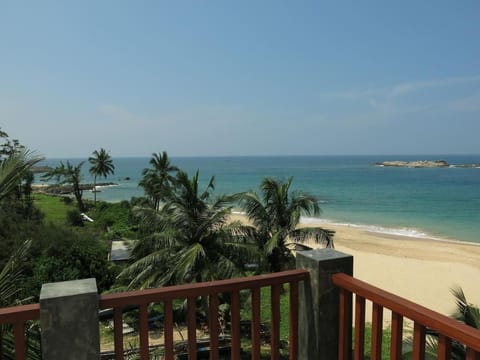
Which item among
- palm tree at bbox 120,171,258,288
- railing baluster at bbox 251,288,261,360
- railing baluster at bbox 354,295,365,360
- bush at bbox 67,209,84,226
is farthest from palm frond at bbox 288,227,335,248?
bush at bbox 67,209,84,226

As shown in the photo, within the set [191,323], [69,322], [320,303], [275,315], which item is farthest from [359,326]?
[69,322]

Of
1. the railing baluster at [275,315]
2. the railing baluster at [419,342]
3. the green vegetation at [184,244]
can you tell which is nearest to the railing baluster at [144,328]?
the railing baluster at [275,315]

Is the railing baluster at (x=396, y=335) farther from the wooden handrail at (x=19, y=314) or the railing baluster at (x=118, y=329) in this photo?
the wooden handrail at (x=19, y=314)

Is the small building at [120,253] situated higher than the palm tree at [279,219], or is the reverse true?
the palm tree at [279,219]

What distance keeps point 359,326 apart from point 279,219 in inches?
407

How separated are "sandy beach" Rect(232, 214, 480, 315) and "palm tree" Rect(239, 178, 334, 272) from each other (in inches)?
202

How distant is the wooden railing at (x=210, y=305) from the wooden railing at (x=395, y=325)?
1.10 ft

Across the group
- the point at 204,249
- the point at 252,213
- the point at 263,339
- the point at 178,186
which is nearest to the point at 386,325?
the point at 263,339

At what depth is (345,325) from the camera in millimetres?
2469

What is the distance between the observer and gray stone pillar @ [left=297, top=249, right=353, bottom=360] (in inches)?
97.7

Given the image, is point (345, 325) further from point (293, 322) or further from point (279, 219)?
point (279, 219)

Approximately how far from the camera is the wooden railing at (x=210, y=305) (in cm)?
204

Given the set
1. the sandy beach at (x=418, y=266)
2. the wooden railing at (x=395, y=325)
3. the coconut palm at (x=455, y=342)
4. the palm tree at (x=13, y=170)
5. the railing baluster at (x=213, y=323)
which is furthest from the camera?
the sandy beach at (x=418, y=266)

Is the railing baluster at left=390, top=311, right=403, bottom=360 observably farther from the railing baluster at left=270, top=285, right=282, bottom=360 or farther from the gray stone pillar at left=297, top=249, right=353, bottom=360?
the railing baluster at left=270, top=285, right=282, bottom=360
